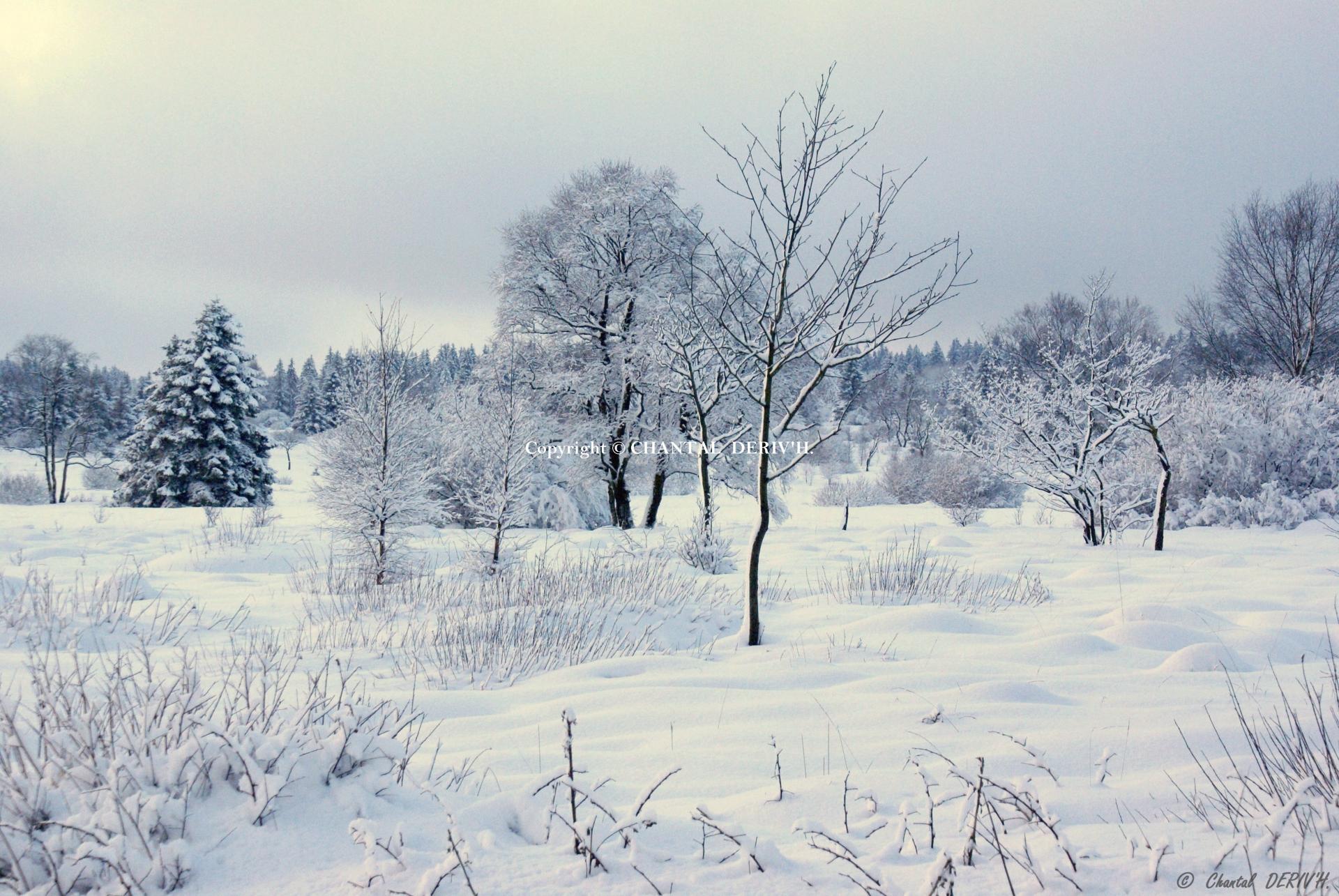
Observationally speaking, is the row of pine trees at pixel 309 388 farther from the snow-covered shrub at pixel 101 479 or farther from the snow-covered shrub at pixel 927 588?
the snow-covered shrub at pixel 927 588

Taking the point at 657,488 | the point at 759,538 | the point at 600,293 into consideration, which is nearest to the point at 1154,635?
the point at 759,538

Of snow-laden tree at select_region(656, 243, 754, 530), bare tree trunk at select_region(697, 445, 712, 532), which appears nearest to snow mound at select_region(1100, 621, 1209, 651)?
snow-laden tree at select_region(656, 243, 754, 530)

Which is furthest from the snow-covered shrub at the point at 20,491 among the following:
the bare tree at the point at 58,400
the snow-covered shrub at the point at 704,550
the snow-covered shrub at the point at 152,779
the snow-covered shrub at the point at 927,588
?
the snow-covered shrub at the point at 152,779

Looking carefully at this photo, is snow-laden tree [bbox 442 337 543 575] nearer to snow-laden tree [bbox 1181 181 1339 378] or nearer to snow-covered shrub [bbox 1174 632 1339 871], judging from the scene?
snow-covered shrub [bbox 1174 632 1339 871]

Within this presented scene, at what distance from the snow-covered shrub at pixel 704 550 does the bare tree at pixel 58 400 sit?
3562 cm

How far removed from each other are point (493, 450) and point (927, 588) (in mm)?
6367

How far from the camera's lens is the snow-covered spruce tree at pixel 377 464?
8.28 m

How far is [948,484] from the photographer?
22.2m

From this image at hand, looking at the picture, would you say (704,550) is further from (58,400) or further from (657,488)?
(58,400)

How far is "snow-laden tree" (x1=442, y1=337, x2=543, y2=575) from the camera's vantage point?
30.0 ft

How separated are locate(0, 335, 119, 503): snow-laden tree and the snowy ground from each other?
33761 mm

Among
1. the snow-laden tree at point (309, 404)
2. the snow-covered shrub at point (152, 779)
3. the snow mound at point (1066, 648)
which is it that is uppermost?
the snow-laden tree at point (309, 404)

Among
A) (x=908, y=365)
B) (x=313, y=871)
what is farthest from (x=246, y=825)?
(x=908, y=365)

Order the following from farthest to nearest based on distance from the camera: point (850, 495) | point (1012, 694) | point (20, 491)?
point (20, 491) < point (850, 495) < point (1012, 694)
